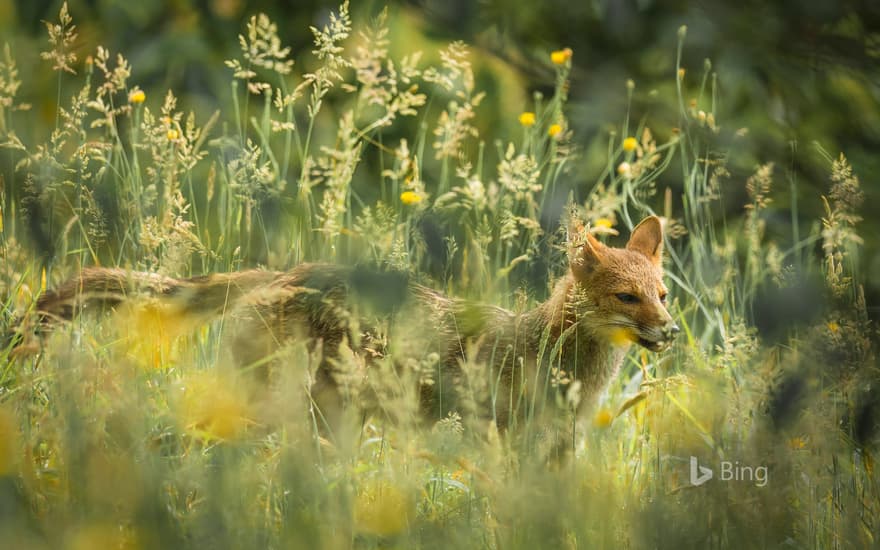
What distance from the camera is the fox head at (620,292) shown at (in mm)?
3684

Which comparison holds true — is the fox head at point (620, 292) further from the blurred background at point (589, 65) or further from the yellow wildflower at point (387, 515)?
the yellow wildflower at point (387, 515)

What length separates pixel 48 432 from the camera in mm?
2695

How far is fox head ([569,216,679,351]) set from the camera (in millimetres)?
3684

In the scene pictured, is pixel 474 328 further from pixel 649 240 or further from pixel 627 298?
pixel 649 240

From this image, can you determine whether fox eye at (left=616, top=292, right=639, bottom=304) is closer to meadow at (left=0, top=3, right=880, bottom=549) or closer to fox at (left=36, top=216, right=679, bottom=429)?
fox at (left=36, top=216, right=679, bottom=429)

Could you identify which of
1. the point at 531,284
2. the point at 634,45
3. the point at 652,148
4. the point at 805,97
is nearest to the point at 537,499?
the point at 531,284

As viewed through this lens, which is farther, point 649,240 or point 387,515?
point 649,240

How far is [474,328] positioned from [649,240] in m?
1.16

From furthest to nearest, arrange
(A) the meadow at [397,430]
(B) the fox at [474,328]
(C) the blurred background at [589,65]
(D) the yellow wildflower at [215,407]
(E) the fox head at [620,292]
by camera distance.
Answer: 1. (E) the fox head at [620,292]
2. (B) the fox at [474,328]
3. (C) the blurred background at [589,65]
4. (D) the yellow wildflower at [215,407]
5. (A) the meadow at [397,430]

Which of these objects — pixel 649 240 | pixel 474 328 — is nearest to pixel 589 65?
pixel 649 240

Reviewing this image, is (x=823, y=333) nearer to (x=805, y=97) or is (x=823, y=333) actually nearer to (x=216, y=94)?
(x=805, y=97)

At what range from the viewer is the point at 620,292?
378 centimetres

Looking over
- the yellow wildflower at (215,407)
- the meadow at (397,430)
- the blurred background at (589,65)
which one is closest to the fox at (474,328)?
the meadow at (397,430)

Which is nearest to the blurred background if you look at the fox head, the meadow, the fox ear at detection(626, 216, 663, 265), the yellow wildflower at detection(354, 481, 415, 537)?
the meadow
